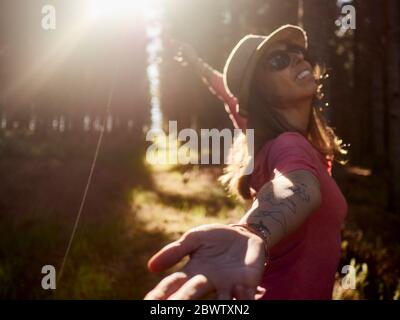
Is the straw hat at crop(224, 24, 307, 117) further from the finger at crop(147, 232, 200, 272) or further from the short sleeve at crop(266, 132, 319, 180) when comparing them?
the finger at crop(147, 232, 200, 272)

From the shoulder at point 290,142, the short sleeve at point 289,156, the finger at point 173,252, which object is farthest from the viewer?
the shoulder at point 290,142

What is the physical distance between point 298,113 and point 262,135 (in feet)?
0.86

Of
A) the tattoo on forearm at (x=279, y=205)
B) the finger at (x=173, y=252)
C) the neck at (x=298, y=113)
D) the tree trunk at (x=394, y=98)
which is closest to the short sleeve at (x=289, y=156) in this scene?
the tattoo on forearm at (x=279, y=205)

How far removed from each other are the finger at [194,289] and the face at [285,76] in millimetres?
1703

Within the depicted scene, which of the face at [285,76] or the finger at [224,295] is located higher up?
the face at [285,76]

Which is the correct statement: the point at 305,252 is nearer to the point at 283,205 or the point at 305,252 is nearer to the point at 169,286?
the point at 283,205

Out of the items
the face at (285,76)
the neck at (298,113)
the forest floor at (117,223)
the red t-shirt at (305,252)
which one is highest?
the face at (285,76)

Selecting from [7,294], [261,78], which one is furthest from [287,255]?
[7,294]

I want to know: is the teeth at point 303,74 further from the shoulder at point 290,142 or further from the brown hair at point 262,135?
the shoulder at point 290,142

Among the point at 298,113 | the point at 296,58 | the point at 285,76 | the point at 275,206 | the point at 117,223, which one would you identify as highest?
the point at 296,58

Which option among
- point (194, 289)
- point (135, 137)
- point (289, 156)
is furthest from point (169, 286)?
point (135, 137)

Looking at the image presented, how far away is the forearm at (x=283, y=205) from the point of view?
1699 millimetres

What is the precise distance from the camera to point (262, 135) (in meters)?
2.79
